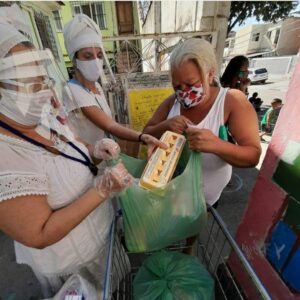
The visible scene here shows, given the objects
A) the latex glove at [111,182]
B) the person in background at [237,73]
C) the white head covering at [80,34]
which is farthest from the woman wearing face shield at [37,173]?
the person in background at [237,73]

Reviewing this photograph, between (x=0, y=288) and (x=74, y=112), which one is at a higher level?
(x=74, y=112)

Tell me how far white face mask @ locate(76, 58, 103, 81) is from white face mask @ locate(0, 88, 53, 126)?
3.01 feet

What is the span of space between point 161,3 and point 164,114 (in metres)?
9.62

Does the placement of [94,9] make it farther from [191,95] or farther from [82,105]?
[191,95]

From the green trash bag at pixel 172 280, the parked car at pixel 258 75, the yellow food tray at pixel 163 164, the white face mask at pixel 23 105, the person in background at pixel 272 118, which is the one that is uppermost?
the white face mask at pixel 23 105

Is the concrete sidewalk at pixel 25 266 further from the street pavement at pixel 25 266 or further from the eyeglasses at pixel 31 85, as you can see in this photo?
the eyeglasses at pixel 31 85

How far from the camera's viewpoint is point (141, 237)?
1.07 meters

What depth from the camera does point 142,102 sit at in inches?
103

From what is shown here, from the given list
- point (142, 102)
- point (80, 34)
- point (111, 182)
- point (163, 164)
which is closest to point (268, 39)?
point (142, 102)

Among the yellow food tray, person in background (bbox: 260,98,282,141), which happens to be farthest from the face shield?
person in background (bbox: 260,98,282,141)

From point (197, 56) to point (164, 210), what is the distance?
80 cm

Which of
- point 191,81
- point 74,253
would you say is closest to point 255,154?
point 191,81

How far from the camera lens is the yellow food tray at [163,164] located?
3.13 ft

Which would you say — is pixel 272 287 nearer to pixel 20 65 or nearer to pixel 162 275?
pixel 162 275
